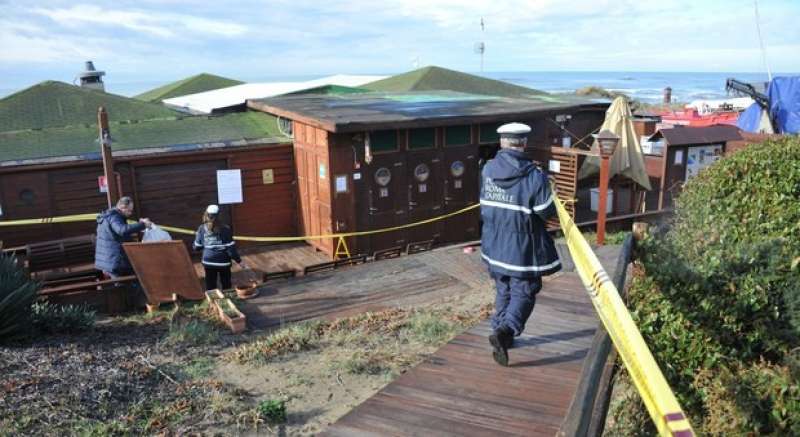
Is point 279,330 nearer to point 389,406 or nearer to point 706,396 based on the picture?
point 389,406

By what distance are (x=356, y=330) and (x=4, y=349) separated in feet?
12.8

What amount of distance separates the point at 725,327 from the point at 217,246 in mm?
7142

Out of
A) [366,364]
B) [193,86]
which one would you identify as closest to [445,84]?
[193,86]

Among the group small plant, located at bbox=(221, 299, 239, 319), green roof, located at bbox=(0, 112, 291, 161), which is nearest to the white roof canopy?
green roof, located at bbox=(0, 112, 291, 161)

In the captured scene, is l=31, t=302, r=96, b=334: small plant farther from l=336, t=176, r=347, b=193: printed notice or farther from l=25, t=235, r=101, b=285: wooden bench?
l=336, t=176, r=347, b=193: printed notice

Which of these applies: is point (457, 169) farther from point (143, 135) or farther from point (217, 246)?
point (143, 135)

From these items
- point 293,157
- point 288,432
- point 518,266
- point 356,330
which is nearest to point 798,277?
point 518,266

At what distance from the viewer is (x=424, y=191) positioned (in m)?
13.2

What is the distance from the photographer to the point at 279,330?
26.1 feet

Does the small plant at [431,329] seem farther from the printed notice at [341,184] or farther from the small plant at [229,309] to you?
the printed notice at [341,184]

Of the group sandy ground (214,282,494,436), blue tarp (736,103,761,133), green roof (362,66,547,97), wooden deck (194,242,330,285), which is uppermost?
green roof (362,66,547,97)

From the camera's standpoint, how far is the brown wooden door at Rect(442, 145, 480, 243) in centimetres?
1344

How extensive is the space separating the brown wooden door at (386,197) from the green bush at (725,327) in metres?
7.97

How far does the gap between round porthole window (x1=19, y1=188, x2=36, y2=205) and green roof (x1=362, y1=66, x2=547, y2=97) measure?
12.3 metres
